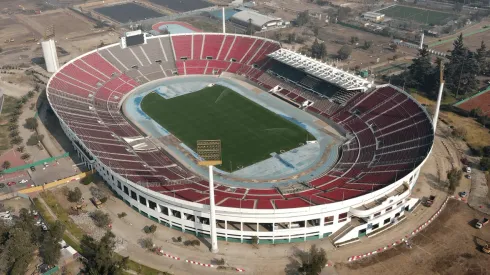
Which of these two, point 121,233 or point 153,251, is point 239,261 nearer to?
point 153,251

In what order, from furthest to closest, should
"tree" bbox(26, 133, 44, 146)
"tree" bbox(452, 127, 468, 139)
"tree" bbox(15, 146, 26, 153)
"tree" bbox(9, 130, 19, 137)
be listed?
"tree" bbox(9, 130, 19, 137)
"tree" bbox(452, 127, 468, 139)
"tree" bbox(26, 133, 44, 146)
"tree" bbox(15, 146, 26, 153)

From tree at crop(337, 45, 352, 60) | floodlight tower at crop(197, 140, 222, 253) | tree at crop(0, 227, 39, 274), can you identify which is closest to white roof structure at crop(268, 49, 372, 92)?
tree at crop(337, 45, 352, 60)

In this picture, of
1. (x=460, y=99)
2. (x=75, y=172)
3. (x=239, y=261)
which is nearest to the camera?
(x=239, y=261)

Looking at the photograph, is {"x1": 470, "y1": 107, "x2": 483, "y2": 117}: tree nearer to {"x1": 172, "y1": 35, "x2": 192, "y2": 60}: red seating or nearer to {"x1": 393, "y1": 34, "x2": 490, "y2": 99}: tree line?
{"x1": 393, "y1": 34, "x2": 490, "y2": 99}: tree line

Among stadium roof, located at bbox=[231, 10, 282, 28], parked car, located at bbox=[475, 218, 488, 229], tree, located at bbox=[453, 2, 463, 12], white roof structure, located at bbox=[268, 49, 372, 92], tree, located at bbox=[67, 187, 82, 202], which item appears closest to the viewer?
parked car, located at bbox=[475, 218, 488, 229]

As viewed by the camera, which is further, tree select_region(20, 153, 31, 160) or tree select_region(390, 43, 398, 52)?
tree select_region(390, 43, 398, 52)

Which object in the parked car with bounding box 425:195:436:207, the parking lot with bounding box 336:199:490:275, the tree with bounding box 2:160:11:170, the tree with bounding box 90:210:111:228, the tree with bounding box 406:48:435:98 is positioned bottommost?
the parking lot with bounding box 336:199:490:275

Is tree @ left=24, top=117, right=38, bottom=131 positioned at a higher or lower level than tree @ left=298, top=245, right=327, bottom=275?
higher

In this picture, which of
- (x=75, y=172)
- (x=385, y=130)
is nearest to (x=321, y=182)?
(x=385, y=130)
